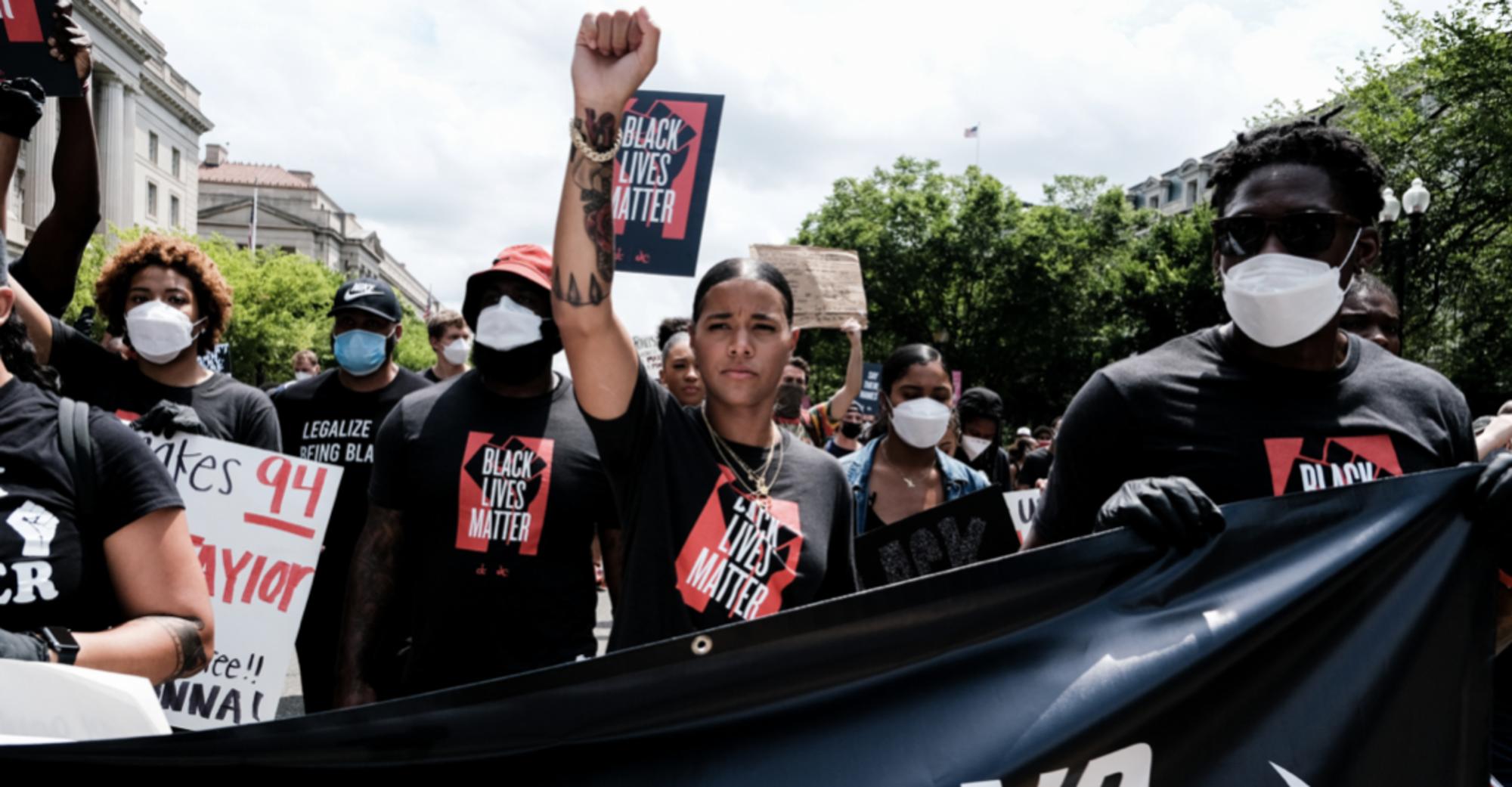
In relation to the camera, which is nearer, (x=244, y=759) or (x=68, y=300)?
(x=244, y=759)

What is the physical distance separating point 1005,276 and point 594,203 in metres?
44.8

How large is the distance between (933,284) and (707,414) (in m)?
44.6

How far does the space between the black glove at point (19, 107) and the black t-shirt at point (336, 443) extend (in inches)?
63.9

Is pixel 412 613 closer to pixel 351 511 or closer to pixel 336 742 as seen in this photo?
pixel 351 511

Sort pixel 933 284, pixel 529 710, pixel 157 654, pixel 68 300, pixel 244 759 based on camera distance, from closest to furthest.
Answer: pixel 244 759
pixel 529 710
pixel 157 654
pixel 68 300
pixel 933 284

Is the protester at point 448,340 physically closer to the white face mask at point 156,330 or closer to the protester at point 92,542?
the white face mask at point 156,330

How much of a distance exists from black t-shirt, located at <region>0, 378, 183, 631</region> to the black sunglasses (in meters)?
2.16

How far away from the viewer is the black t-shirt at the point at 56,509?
82.1 inches

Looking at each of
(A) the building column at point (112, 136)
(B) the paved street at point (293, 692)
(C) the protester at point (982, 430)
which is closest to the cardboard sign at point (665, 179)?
(B) the paved street at point (293, 692)

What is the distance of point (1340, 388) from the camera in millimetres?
2402

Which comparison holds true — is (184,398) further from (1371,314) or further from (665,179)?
(1371,314)

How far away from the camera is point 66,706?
1.71m

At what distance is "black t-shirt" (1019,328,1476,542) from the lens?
90.7 inches

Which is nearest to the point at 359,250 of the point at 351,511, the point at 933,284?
the point at 933,284
